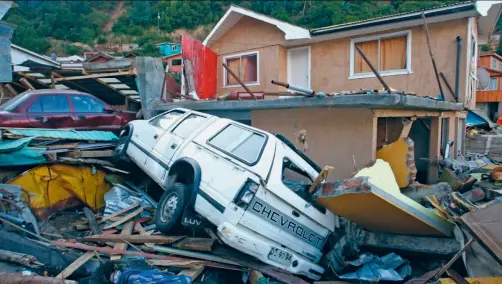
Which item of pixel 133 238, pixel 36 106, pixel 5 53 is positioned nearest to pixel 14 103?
pixel 36 106

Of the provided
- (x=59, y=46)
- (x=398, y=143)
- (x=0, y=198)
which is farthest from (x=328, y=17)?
(x=0, y=198)

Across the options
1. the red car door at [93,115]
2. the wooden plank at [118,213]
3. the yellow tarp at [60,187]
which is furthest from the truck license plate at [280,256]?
the red car door at [93,115]

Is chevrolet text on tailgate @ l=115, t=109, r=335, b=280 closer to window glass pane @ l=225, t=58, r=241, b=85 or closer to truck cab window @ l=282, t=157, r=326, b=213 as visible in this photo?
truck cab window @ l=282, t=157, r=326, b=213

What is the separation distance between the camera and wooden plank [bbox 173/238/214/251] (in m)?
5.64

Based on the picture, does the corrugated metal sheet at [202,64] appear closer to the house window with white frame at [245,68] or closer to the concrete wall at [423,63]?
the house window with white frame at [245,68]

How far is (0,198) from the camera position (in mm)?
6027

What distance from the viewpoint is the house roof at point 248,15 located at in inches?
489

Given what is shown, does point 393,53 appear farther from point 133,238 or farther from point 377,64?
point 133,238

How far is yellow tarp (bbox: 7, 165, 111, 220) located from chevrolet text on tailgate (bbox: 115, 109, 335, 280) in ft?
6.89

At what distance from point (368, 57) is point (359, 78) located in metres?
0.72

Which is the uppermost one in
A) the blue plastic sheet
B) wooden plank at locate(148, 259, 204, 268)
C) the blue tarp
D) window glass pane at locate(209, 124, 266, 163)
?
window glass pane at locate(209, 124, 266, 163)

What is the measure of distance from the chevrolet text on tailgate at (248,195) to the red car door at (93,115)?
3.60 metres

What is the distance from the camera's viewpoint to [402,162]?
7.86 meters

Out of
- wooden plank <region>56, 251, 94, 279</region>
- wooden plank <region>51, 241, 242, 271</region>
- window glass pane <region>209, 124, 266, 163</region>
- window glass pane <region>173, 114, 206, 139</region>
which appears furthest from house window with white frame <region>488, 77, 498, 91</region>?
wooden plank <region>56, 251, 94, 279</region>
